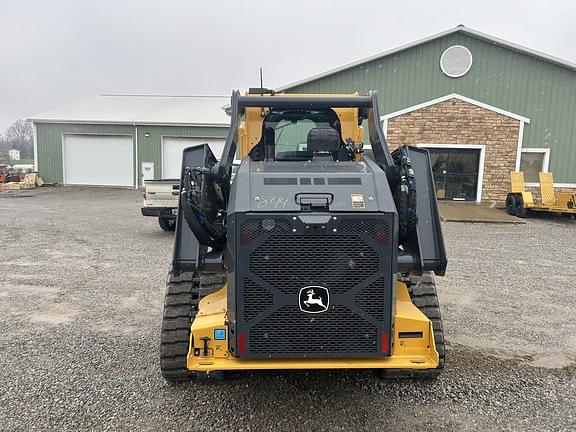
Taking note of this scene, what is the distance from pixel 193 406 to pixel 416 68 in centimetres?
1663

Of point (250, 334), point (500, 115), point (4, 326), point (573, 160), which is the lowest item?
point (4, 326)

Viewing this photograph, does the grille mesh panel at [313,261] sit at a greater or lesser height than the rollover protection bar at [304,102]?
lesser

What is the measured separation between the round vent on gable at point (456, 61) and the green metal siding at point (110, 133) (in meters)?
10.8

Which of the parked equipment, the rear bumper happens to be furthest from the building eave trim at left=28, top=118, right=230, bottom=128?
the parked equipment

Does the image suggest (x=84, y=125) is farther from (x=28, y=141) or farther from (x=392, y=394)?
(x=28, y=141)

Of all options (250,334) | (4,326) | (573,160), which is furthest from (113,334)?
(573,160)

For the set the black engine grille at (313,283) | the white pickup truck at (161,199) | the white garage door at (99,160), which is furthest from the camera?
the white garage door at (99,160)

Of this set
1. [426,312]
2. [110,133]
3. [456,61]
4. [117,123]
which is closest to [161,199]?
[426,312]

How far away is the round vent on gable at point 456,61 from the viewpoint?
57.9 feet

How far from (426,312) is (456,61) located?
52.2 feet

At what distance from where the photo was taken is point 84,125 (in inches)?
985

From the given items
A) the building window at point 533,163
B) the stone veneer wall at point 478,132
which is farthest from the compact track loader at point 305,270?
the building window at point 533,163

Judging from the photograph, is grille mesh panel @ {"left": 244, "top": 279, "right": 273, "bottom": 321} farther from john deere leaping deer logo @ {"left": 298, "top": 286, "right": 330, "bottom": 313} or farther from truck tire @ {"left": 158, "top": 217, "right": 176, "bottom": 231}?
truck tire @ {"left": 158, "top": 217, "right": 176, "bottom": 231}

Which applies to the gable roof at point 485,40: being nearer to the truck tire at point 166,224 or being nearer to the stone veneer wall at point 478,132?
the stone veneer wall at point 478,132
